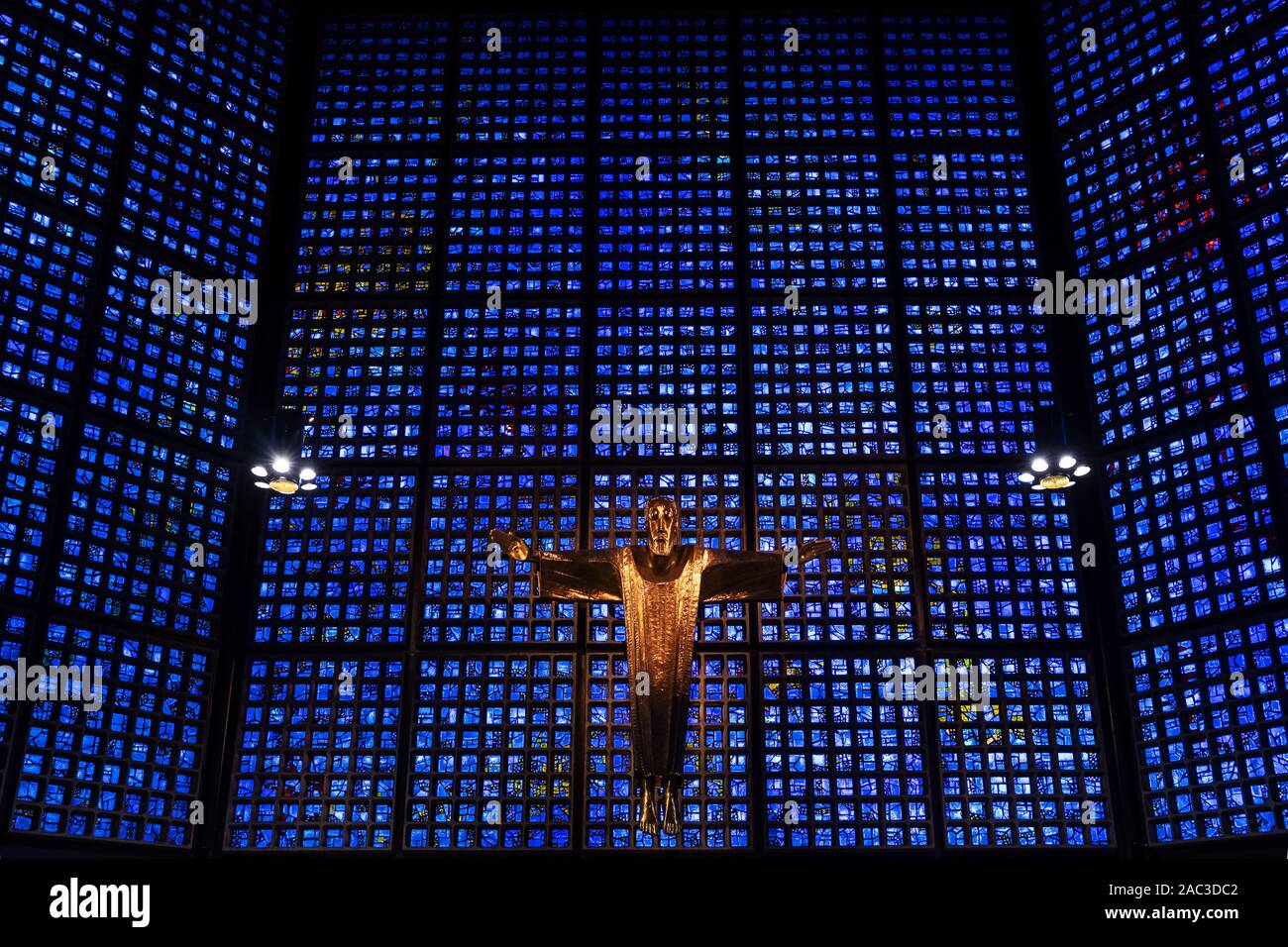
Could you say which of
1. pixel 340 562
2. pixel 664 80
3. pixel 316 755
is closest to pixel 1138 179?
pixel 664 80

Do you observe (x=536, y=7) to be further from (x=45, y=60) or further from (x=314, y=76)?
(x=45, y=60)

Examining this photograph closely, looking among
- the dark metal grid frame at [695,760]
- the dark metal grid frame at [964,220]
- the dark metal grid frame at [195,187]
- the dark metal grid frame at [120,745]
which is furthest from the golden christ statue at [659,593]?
the dark metal grid frame at [195,187]

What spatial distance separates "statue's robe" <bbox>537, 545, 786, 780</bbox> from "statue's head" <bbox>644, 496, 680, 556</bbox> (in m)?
0.16

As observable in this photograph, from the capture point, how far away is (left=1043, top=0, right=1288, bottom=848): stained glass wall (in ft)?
49.5

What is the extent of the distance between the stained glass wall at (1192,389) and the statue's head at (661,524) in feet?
20.8

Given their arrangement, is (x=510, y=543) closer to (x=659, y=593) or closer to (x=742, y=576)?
(x=659, y=593)

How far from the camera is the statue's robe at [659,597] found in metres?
14.3

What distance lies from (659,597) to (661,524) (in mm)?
890

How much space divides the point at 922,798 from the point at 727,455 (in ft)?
17.7

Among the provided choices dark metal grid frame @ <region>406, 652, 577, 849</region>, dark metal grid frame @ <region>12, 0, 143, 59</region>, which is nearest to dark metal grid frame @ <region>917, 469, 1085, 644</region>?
dark metal grid frame @ <region>406, 652, 577, 849</region>

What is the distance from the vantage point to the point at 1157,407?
16.8 meters

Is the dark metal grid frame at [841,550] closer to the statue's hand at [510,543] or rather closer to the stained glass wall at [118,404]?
the statue's hand at [510,543]

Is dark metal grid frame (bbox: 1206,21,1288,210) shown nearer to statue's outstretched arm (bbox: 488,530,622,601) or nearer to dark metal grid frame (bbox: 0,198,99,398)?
statue's outstretched arm (bbox: 488,530,622,601)
